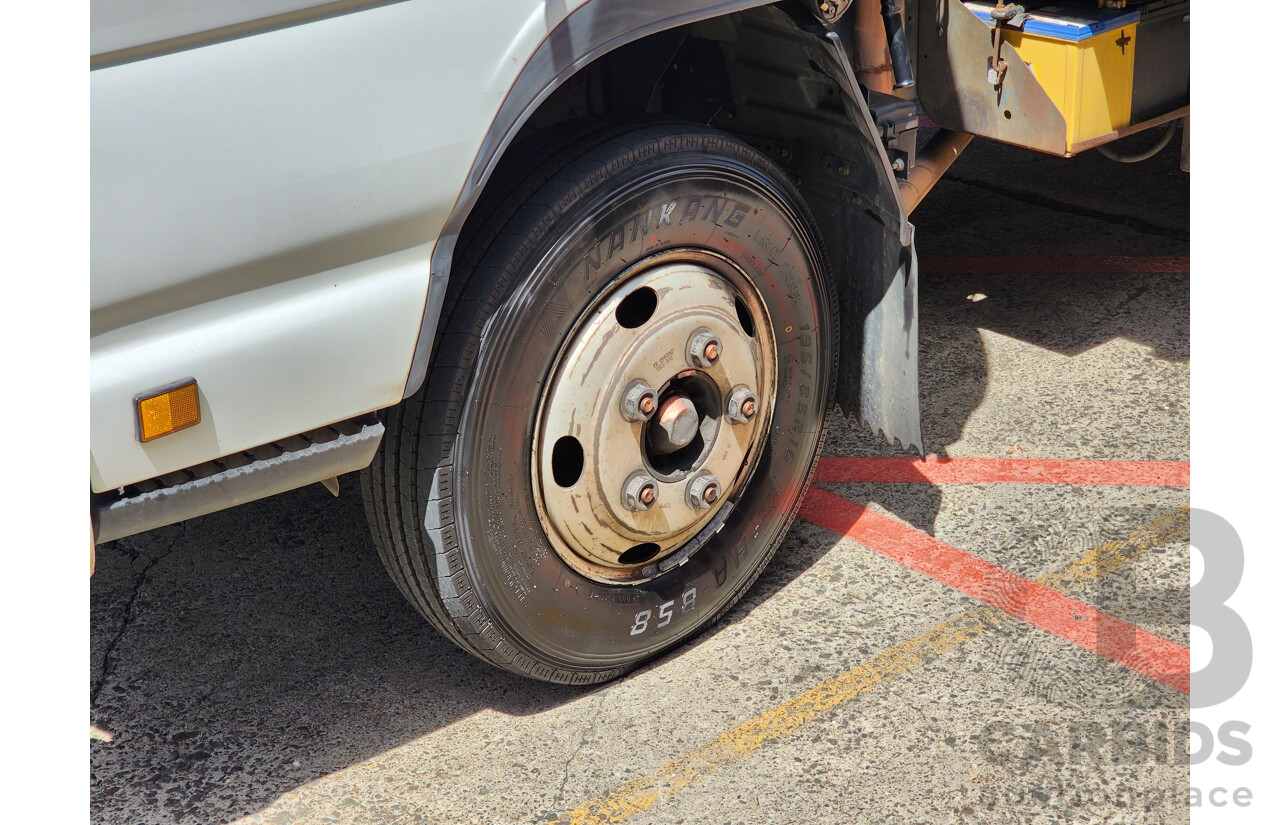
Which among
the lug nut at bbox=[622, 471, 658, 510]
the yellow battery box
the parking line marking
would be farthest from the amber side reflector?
the yellow battery box

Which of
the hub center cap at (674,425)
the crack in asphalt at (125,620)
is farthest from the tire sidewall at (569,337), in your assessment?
the crack in asphalt at (125,620)

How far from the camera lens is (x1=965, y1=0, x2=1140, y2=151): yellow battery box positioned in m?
3.27

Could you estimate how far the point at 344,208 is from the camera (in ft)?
6.85

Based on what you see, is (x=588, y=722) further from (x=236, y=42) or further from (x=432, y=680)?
(x=236, y=42)

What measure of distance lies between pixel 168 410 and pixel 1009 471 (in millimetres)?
2497

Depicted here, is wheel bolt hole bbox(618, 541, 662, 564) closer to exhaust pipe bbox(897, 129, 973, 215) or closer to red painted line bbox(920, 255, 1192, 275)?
exhaust pipe bbox(897, 129, 973, 215)

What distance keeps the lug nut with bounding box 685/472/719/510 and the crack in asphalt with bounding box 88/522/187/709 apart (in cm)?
136

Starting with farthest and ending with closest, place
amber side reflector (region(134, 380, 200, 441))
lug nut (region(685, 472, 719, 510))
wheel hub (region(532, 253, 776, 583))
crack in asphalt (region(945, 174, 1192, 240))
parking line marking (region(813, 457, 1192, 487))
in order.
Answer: crack in asphalt (region(945, 174, 1192, 240))
parking line marking (region(813, 457, 1192, 487))
lug nut (region(685, 472, 719, 510))
wheel hub (region(532, 253, 776, 583))
amber side reflector (region(134, 380, 200, 441))

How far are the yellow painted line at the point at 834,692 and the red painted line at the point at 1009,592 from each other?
0.07 metres

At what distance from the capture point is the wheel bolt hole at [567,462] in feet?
8.79

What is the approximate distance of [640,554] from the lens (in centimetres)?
288

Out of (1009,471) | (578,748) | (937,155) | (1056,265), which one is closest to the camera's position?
(578,748)

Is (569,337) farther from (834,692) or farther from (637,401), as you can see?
(834,692)

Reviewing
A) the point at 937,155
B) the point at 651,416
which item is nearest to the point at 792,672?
the point at 651,416
